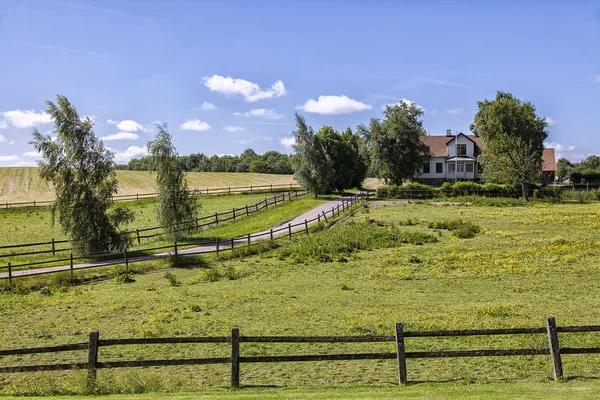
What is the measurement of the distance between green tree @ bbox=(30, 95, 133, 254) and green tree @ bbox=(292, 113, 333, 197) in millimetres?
37279

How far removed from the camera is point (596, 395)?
32.3ft

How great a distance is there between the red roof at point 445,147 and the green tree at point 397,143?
36.1ft

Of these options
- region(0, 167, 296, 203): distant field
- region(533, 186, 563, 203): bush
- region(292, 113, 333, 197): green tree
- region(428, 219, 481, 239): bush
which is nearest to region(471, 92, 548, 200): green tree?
region(533, 186, 563, 203): bush

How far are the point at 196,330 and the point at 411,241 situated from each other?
2370 cm

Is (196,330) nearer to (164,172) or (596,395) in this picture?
(596,395)

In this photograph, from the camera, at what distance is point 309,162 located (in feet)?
241

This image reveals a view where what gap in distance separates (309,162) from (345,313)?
54.4 metres

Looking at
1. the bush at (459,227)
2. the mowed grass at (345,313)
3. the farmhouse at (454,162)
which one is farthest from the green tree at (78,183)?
the farmhouse at (454,162)

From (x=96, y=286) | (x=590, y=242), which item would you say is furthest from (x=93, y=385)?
(x=590, y=242)

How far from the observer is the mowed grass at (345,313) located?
1240 cm

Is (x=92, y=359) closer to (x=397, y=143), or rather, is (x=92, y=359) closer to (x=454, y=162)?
(x=397, y=143)

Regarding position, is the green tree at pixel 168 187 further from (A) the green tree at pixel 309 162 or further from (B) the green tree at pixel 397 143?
(B) the green tree at pixel 397 143

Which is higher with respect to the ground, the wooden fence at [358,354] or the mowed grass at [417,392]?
the wooden fence at [358,354]

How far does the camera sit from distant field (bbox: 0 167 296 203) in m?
80.6
